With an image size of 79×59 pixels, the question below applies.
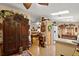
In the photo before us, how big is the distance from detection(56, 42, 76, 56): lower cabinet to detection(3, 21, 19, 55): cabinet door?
60 centimetres

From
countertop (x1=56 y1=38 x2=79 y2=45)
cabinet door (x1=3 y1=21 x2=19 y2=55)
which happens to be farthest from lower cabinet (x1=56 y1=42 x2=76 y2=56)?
cabinet door (x1=3 y1=21 x2=19 y2=55)

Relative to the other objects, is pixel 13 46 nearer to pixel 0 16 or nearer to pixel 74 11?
pixel 0 16

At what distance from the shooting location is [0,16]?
1.76 m

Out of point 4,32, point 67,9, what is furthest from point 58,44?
point 4,32

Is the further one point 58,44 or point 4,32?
point 58,44

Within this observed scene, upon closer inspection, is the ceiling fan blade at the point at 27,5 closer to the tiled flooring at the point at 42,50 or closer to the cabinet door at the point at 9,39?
the cabinet door at the point at 9,39

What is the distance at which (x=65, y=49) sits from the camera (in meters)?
1.89

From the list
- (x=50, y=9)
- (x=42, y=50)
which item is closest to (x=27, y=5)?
(x=50, y=9)

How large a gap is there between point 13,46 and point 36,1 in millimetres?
727

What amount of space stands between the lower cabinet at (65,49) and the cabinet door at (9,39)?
0.60 metres

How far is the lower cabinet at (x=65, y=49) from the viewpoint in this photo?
73.9 inches

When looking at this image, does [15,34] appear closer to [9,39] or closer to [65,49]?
[9,39]

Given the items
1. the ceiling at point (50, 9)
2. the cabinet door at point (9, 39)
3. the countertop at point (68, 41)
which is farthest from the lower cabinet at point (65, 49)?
the cabinet door at point (9, 39)

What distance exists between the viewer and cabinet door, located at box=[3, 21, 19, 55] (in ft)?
5.88
